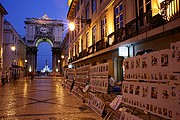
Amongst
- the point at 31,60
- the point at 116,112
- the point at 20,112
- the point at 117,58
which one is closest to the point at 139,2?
the point at 117,58

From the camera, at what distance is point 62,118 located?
7.18m

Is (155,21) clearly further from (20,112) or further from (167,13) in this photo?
(20,112)

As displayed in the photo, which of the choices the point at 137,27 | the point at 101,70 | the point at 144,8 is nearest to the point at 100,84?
the point at 101,70

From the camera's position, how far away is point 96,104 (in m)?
8.36

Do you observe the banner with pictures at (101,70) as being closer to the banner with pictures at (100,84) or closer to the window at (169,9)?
the banner with pictures at (100,84)

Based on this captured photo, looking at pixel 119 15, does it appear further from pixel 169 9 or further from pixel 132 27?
pixel 169 9

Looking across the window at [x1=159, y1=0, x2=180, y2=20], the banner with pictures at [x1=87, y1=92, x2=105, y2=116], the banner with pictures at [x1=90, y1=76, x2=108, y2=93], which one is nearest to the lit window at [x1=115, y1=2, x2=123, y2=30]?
the window at [x1=159, y1=0, x2=180, y2=20]

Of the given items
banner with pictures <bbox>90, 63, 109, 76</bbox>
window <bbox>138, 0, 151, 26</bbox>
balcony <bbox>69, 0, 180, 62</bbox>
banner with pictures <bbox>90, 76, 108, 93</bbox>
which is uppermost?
window <bbox>138, 0, 151, 26</bbox>

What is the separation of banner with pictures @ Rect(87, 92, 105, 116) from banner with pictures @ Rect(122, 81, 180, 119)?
244 cm

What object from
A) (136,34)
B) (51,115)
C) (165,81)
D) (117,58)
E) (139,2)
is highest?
(139,2)

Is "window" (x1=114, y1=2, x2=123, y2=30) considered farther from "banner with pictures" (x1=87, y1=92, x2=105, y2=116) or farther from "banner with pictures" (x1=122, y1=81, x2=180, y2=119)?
"banner with pictures" (x1=122, y1=81, x2=180, y2=119)

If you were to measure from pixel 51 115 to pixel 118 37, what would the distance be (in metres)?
9.19

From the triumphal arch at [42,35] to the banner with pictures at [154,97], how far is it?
7081cm

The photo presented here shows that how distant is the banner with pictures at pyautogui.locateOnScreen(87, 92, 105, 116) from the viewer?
773cm
